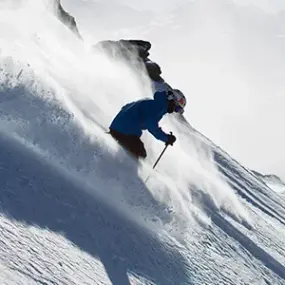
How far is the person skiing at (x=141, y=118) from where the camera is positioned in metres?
11.0

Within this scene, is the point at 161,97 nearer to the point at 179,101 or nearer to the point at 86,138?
the point at 179,101

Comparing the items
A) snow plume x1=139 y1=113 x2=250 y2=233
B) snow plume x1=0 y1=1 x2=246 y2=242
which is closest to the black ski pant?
snow plume x1=0 y1=1 x2=246 y2=242

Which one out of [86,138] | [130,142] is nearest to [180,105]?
[130,142]

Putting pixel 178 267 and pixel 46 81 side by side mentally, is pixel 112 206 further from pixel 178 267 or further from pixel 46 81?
pixel 46 81

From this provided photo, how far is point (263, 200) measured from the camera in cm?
2008

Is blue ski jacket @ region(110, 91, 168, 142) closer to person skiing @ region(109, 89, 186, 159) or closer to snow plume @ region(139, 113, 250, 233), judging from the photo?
person skiing @ region(109, 89, 186, 159)

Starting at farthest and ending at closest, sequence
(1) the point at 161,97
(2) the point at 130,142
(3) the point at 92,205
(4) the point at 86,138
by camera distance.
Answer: (2) the point at 130,142 < (1) the point at 161,97 < (4) the point at 86,138 < (3) the point at 92,205

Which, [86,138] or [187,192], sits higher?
[187,192]

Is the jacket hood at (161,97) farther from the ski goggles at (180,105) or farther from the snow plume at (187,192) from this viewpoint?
the snow plume at (187,192)

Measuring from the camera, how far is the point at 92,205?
8.00 meters

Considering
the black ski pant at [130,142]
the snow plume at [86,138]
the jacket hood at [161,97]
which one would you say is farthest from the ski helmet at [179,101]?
the snow plume at [86,138]

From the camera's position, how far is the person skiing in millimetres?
10977

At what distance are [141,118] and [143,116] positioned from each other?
7 cm

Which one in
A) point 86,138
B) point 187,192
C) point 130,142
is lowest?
point 86,138
